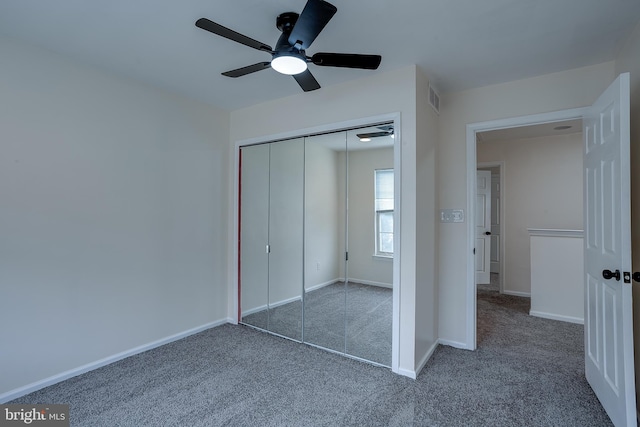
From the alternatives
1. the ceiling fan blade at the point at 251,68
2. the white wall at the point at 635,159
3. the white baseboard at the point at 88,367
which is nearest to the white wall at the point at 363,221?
the ceiling fan blade at the point at 251,68

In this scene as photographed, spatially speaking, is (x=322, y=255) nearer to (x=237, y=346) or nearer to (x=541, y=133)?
(x=237, y=346)

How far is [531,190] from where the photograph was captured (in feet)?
15.9

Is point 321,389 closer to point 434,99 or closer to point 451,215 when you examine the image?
point 451,215

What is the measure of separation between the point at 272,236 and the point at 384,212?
4.34ft

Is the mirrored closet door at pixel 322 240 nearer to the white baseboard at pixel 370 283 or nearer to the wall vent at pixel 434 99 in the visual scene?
the white baseboard at pixel 370 283

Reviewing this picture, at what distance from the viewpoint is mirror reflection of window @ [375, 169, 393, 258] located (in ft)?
8.73

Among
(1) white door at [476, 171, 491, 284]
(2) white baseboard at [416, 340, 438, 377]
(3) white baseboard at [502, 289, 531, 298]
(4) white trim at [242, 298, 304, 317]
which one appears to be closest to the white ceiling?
(4) white trim at [242, 298, 304, 317]

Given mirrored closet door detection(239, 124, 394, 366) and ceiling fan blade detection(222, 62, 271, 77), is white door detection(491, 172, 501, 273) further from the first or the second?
ceiling fan blade detection(222, 62, 271, 77)

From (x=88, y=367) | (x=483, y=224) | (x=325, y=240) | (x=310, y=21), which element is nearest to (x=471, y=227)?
(x=325, y=240)

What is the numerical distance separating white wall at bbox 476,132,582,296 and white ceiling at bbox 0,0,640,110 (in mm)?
2582

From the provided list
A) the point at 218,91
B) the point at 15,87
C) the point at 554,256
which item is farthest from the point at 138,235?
the point at 554,256

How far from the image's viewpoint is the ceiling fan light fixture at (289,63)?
1.79 metres

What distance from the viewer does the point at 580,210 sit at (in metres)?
4.51

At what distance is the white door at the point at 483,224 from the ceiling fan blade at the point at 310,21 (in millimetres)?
4948
